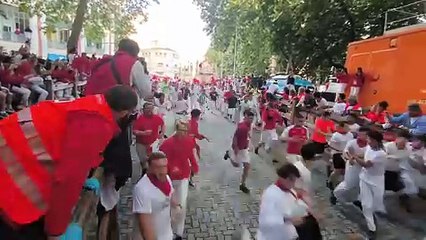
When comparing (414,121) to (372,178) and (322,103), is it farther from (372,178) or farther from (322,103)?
(322,103)

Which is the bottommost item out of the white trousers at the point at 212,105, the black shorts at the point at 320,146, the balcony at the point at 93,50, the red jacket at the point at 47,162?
the white trousers at the point at 212,105

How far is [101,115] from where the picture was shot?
2.57 m

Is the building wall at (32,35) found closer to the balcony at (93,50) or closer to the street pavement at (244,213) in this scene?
the balcony at (93,50)

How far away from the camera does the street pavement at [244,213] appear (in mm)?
6895

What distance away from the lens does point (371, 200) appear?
7.02m

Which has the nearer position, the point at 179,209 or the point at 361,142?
the point at 179,209

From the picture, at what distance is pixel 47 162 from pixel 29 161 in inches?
3.7

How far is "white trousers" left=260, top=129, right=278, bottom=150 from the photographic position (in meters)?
13.3

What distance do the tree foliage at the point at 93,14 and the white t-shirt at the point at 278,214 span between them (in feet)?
56.9

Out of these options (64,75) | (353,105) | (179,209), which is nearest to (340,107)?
(353,105)

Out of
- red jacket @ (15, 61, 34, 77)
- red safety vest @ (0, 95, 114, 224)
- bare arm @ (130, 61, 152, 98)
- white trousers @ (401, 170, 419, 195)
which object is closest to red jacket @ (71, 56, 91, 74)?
red jacket @ (15, 61, 34, 77)

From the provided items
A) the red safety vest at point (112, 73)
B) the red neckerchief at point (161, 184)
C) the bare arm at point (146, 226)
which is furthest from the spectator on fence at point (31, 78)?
the bare arm at point (146, 226)

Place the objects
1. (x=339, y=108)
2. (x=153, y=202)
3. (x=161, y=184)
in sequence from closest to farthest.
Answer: (x=153, y=202) < (x=161, y=184) < (x=339, y=108)

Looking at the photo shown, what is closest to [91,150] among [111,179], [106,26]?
[111,179]
